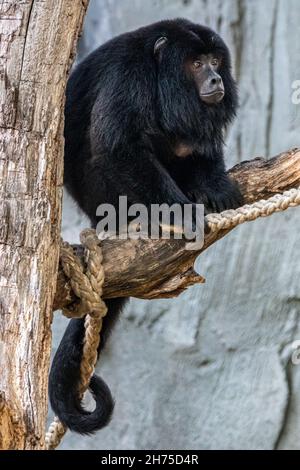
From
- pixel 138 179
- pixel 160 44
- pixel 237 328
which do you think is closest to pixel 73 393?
pixel 138 179

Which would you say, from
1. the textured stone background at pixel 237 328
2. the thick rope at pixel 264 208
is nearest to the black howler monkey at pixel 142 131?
the thick rope at pixel 264 208

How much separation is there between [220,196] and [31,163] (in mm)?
1146

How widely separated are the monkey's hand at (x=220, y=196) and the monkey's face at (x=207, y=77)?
1.34 feet

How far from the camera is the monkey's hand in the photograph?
338 centimetres

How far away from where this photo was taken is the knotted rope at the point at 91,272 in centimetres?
280

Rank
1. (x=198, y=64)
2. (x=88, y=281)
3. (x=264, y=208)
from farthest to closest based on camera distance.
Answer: (x=198, y=64) < (x=264, y=208) < (x=88, y=281)

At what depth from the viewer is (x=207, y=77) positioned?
3.63 meters

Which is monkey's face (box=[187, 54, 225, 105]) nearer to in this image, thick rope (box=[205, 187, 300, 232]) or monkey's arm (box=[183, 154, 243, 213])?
monkey's arm (box=[183, 154, 243, 213])

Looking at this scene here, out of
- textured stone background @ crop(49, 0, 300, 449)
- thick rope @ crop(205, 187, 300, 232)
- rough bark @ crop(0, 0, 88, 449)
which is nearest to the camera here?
rough bark @ crop(0, 0, 88, 449)

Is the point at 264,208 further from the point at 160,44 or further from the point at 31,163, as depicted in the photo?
the point at 160,44

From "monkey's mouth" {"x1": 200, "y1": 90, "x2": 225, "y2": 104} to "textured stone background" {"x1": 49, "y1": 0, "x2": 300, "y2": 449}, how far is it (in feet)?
5.09

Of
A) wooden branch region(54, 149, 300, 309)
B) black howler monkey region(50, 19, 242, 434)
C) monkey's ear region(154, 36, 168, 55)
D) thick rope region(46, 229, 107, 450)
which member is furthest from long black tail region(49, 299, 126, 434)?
monkey's ear region(154, 36, 168, 55)

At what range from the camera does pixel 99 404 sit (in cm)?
319
